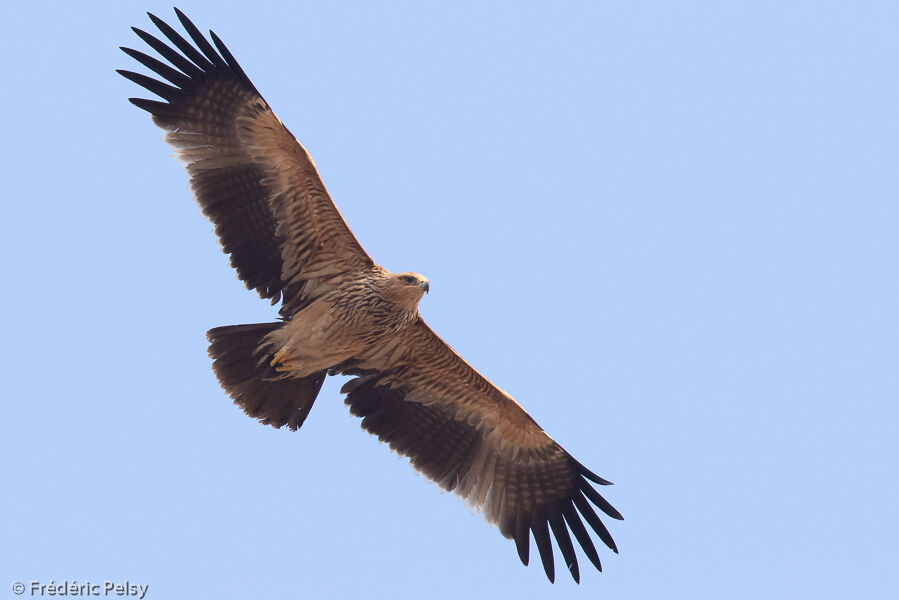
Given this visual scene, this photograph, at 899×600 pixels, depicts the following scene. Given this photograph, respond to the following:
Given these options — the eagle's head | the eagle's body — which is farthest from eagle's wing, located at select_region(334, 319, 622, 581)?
the eagle's head

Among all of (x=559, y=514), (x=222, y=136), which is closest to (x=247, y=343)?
(x=222, y=136)

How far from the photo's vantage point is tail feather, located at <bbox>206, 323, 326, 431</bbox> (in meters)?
12.1

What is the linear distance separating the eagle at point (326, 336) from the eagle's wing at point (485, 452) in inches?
0.5

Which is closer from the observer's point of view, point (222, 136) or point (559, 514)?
point (222, 136)

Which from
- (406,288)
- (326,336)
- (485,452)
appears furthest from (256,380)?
(485,452)

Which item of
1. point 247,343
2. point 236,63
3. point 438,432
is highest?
point 236,63

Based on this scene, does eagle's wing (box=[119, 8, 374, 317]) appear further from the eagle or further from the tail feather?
the tail feather

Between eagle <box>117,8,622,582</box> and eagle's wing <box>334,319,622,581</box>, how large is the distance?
13mm

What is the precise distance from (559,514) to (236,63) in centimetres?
621

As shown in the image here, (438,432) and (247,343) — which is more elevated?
(438,432)

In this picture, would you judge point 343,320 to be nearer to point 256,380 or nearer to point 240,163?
point 256,380

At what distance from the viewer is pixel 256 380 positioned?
12258mm

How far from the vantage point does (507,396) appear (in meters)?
12.6

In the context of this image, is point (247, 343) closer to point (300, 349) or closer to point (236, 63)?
point (300, 349)
